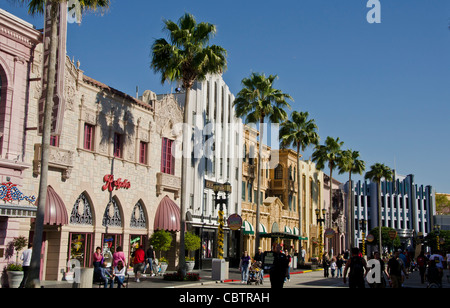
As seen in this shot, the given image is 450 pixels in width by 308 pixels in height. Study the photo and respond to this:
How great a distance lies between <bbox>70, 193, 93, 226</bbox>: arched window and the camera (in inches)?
1077

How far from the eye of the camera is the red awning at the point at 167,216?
112 ft

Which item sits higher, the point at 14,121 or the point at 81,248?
the point at 14,121

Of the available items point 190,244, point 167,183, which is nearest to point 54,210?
point 167,183

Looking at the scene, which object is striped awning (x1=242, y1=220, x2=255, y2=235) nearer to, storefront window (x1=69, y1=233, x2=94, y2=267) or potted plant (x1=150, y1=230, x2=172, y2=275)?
potted plant (x1=150, y1=230, x2=172, y2=275)

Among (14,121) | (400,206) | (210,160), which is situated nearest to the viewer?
(14,121)

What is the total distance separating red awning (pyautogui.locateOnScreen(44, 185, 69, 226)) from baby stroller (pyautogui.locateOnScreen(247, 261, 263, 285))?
10.0 meters

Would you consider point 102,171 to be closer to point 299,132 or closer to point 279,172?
point 299,132

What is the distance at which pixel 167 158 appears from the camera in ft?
119

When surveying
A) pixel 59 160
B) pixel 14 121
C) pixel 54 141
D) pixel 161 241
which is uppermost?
pixel 14 121

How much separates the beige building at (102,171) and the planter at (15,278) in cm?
276

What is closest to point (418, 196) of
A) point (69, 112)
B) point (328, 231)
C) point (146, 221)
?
point (328, 231)

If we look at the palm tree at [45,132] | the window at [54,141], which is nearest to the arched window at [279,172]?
the window at [54,141]

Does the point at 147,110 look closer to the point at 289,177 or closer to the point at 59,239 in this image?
the point at 59,239

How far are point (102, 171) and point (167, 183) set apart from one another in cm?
666
